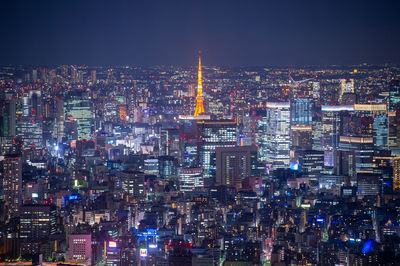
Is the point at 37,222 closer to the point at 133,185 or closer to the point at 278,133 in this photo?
the point at 133,185

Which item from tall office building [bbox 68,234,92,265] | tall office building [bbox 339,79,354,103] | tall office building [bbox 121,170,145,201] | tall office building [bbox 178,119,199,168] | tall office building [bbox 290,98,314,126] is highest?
tall office building [bbox 339,79,354,103]

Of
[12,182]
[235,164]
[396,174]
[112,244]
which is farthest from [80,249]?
[396,174]

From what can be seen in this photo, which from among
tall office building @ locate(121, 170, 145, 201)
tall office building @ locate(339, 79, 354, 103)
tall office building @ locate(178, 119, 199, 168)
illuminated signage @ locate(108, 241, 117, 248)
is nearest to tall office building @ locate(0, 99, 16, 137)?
tall office building @ locate(121, 170, 145, 201)

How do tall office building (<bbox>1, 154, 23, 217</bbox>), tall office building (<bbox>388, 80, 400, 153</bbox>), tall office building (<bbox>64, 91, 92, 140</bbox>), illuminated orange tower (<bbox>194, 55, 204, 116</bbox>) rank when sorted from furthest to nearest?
tall office building (<bbox>64, 91, 92, 140</bbox>) < illuminated orange tower (<bbox>194, 55, 204, 116</bbox>) < tall office building (<bbox>388, 80, 400, 153</bbox>) < tall office building (<bbox>1, 154, 23, 217</bbox>)

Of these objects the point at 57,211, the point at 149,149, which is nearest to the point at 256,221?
the point at 57,211

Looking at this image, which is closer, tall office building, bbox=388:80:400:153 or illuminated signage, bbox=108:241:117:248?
illuminated signage, bbox=108:241:117:248

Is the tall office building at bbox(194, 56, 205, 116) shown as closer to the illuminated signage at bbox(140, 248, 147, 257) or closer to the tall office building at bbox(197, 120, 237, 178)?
the tall office building at bbox(197, 120, 237, 178)

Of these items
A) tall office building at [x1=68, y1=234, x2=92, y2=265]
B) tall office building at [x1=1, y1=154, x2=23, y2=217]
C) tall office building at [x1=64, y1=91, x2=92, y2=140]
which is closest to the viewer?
tall office building at [x1=68, y1=234, x2=92, y2=265]

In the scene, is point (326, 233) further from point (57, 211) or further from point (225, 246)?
point (57, 211)

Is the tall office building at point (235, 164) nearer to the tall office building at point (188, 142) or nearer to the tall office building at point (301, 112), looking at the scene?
the tall office building at point (188, 142)
